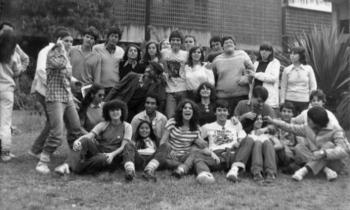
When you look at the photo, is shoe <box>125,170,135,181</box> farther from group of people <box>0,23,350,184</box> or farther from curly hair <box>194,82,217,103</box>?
curly hair <box>194,82,217,103</box>

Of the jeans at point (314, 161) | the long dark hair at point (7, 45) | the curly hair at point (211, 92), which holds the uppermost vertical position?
the long dark hair at point (7, 45)

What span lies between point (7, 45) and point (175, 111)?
2471 millimetres

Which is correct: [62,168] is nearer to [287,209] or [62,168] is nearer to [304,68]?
[287,209]

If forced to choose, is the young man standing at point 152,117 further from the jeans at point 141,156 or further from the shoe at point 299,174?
the shoe at point 299,174

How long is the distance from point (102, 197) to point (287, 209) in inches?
67.5

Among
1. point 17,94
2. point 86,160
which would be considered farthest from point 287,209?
point 17,94

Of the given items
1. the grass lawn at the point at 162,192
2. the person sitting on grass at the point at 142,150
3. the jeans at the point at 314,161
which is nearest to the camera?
the grass lawn at the point at 162,192

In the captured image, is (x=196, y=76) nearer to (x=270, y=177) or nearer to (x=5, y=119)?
(x=270, y=177)

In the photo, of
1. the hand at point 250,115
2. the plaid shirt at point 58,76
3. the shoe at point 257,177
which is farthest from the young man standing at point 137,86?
the shoe at point 257,177

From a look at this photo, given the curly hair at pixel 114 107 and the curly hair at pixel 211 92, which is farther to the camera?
the curly hair at pixel 211 92

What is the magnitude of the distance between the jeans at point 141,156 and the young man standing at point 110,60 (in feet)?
4.92

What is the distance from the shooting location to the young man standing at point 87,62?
580cm

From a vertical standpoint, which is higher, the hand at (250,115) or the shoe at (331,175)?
the hand at (250,115)

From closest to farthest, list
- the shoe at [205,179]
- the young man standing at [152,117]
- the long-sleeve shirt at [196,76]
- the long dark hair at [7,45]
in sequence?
the shoe at [205,179] < the young man standing at [152,117] < the long dark hair at [7,45] < the long-sleeve shirt at [196,76]
